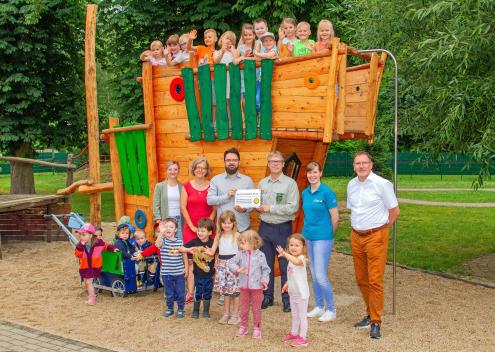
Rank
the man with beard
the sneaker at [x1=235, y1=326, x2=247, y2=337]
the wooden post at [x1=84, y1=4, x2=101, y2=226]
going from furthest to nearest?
the wooden post at [x1=84, y1=4, x2=101, y2=226] → the man with beard → the sneaker at [x1=235, y1=326, x2=247, y2=337]

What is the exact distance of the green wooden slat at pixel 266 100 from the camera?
25.2 feet

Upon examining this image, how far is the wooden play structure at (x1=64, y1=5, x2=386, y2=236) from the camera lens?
731 cm

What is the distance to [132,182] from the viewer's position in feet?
31.1

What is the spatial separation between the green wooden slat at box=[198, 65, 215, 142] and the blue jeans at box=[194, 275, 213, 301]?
7.17 feet

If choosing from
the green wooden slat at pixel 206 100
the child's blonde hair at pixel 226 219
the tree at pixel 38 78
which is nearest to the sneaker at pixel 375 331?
the child's blonde hair at pixel 226 219

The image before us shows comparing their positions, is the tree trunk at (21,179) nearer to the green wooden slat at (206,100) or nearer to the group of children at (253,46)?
the group of children at (253,46)

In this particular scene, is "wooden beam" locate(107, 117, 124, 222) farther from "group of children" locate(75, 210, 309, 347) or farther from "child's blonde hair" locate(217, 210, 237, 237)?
"child's blonde hair" locate(217, 210, 237, 237)

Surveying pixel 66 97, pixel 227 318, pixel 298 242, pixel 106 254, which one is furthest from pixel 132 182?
pixel 66 97

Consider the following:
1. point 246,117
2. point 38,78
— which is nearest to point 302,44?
point 246,117

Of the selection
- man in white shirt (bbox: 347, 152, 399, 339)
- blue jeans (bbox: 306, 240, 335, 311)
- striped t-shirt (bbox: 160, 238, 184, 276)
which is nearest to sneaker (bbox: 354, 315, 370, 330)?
man in white shirt (bbox: 347, 152, 399, 339)

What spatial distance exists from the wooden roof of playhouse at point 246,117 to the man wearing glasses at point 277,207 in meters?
0.68

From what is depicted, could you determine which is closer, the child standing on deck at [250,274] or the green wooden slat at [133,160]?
the child standing on deck at [250,274]

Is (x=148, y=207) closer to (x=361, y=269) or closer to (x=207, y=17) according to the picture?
(x=361, y=269)

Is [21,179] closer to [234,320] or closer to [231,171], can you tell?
[231,171]
